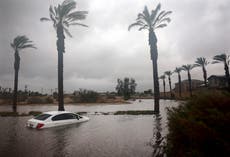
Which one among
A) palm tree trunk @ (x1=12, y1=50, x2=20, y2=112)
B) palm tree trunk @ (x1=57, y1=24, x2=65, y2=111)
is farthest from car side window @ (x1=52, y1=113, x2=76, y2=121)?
palm tree trunk @ (x1=12, y1=50, x2=20, y2=112)

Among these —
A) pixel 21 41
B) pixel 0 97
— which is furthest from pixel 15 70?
pixel 0 97

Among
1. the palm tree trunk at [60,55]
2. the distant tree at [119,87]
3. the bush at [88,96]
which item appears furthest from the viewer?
the distant tree at [119,87]

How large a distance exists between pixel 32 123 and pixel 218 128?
14259 millimetres

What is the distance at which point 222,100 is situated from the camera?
5977mm

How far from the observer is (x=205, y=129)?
5.45 m


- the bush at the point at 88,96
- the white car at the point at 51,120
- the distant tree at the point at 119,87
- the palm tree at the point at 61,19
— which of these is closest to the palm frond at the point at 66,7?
the palm tree at the point at 61,19

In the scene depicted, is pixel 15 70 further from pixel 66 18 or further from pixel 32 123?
pixel 32 123

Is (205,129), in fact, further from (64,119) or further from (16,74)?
(16,74)

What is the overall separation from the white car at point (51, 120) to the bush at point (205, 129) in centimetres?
1169

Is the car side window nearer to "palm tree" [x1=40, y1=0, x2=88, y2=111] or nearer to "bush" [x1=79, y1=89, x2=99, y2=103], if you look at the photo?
"palm tree" [x1=40, y1=0, x2=88, y2=111]

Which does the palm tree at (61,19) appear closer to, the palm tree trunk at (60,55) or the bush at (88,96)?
the palm tree trunk at (60,55)

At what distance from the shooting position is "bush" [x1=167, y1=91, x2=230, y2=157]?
17.4 feet

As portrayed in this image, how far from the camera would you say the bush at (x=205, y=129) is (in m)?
5.32

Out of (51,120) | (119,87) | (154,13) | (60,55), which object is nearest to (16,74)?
(60,55)
